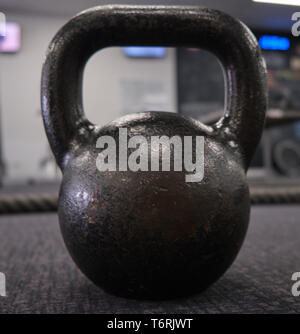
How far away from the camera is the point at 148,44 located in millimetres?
483

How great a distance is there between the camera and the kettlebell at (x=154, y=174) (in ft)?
1.32

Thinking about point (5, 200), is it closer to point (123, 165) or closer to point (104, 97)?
point (123, 165)

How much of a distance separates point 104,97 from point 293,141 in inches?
94.7

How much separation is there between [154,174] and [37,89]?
4.40 metres

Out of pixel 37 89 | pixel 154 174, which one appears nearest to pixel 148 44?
pixel 154 174

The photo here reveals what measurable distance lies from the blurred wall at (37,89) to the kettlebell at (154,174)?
12.9ft

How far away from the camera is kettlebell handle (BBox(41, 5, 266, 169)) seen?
0.46 meters

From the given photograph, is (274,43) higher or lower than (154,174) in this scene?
higher

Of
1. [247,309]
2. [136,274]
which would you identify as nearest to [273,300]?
[247,309]

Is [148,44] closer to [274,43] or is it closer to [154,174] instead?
[154,174]

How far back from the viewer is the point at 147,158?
417mm

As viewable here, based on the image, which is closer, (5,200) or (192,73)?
(5,200)

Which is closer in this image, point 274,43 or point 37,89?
point 37,89

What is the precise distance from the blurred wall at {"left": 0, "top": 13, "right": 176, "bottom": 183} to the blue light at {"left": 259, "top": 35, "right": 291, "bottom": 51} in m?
1.18
